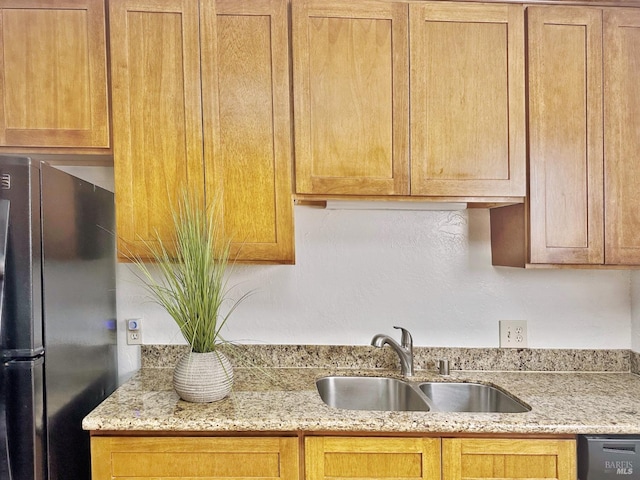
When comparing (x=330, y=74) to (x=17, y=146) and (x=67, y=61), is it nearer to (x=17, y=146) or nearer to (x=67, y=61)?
(x=67, y=61)

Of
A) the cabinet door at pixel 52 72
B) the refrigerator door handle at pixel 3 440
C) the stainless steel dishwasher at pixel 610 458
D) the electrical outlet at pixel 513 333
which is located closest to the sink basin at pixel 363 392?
the electrical outlet at pixel 513 333

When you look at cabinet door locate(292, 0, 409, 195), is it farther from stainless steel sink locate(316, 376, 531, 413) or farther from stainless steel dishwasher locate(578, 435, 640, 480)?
stainless steel dishwasher locate(578, 435, 640, 480)

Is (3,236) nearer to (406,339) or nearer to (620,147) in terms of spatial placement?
(406,339)

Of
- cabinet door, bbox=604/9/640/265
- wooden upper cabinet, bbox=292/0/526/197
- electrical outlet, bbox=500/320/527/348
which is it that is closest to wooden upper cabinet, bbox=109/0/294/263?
wooden upper cabinet, bbox=292/0/526/197

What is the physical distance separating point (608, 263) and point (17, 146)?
214 centimetres

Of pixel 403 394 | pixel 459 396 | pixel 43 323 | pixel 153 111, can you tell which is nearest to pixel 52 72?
A: pixel 153 111

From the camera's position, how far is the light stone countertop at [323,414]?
1.14m

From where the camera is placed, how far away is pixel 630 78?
1428 mm

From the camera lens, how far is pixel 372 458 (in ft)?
3.81

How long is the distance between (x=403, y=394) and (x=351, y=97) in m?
1.16

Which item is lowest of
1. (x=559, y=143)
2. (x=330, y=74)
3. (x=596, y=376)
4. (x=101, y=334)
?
(x=596, y=376)

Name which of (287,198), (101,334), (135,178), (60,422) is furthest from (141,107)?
(60,422)

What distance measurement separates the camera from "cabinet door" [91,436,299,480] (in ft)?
3.82

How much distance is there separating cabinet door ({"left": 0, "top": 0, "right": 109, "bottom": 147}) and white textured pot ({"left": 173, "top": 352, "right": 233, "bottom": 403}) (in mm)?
869
